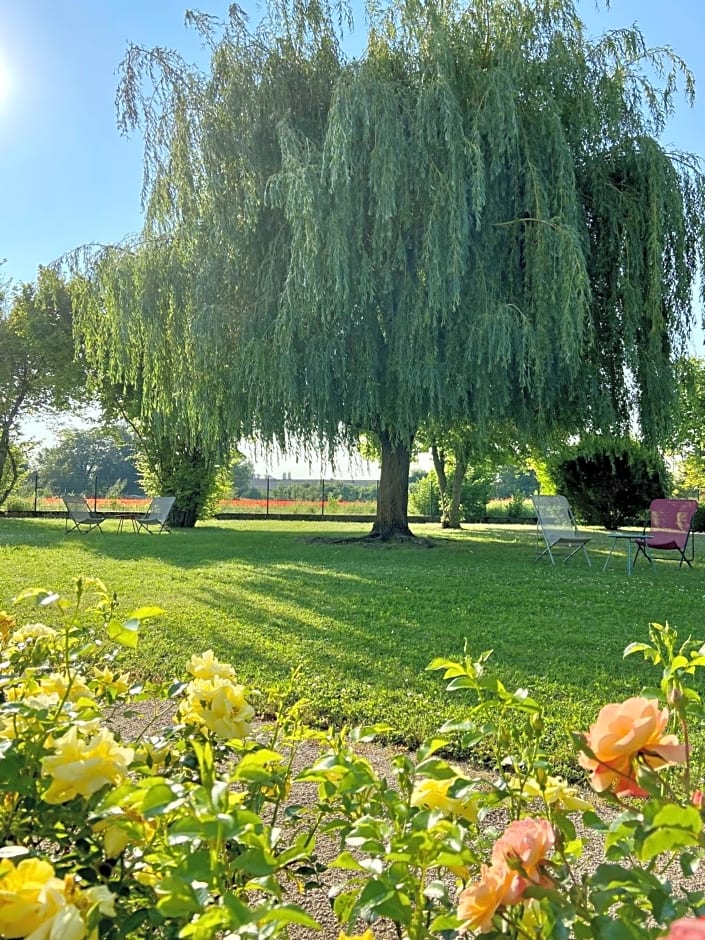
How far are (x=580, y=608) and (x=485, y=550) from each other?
16.3 ft

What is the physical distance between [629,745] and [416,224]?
321 inches

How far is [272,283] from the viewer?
8.48m

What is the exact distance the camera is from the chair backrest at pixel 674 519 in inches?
313

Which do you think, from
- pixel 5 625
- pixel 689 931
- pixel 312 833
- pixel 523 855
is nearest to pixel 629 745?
pixel 523 855

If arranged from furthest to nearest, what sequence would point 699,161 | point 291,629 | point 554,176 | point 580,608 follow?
point 699,161 → point 554,176 → point 580,608 → point 291,629

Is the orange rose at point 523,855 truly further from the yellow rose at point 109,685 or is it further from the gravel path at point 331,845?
the yellow rose at point 109,685

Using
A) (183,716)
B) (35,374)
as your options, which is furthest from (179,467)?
(183,716)

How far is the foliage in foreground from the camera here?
572 millimetres

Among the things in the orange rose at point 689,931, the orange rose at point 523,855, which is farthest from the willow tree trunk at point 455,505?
the orange rose at point 689,931

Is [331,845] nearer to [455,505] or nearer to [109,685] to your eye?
[109,685]

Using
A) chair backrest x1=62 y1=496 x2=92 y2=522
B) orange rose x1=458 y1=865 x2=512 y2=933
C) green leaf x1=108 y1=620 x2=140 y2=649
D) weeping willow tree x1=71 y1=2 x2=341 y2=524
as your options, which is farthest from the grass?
chair backrest x1=62 y1=496 x2=92 y2=522

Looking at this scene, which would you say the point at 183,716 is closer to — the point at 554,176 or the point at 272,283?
the point at 272,283

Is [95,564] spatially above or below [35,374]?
below

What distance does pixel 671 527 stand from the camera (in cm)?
826
